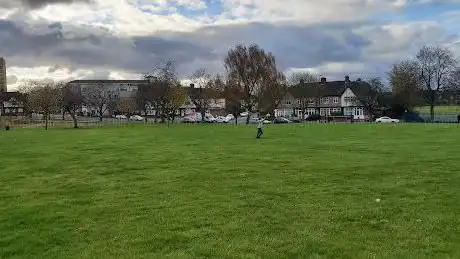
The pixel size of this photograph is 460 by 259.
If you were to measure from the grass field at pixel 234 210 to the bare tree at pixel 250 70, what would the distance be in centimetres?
7934

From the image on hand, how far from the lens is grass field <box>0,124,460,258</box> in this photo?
10000 mm

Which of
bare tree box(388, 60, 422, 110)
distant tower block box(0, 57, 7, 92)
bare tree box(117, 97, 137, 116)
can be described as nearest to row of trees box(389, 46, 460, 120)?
bare tree box(388, 60, 422, 110)

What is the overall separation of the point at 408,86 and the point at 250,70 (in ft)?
113

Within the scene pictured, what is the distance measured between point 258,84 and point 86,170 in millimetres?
82264

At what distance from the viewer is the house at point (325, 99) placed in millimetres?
134125

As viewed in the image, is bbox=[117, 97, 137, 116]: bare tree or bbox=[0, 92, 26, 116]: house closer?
bbox=[117, 97, 137, 116]: bare tree

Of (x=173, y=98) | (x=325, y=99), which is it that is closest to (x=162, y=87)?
(x=173, y=98)

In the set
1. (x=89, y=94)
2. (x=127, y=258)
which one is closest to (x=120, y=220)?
(x=127, y=258)

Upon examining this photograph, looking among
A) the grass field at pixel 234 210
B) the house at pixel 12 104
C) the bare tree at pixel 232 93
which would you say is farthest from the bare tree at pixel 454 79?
the house at pixel 12 104

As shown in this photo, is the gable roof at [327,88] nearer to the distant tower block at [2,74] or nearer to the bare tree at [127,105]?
A: the bare tree at [127,105]

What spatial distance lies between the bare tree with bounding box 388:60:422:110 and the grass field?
9265cm

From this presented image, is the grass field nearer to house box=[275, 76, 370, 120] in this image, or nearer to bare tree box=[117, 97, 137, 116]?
house box=[275, 76, 370, 120]

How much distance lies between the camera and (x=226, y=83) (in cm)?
10456

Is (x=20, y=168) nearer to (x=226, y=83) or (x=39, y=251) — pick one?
(x=39, y=251)
